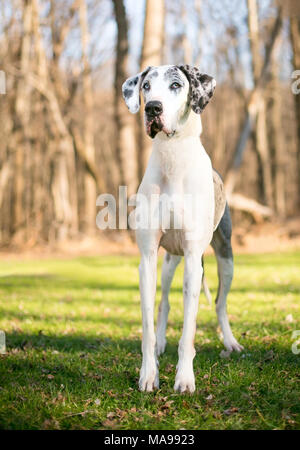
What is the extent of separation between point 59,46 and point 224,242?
58.7ft

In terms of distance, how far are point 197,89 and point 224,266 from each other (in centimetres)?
178

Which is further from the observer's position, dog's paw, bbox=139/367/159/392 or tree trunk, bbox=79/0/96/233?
tree trunk, bbox=79/0/96/233

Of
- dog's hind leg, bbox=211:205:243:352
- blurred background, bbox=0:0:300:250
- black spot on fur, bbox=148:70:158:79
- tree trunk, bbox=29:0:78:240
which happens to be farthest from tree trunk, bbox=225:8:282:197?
black spot on fur, bbox=148:70:158:79

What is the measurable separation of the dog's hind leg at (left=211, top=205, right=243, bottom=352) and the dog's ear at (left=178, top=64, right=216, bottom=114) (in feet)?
4.24

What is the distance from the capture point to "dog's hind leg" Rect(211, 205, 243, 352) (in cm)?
478

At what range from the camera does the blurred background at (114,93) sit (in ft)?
51.8

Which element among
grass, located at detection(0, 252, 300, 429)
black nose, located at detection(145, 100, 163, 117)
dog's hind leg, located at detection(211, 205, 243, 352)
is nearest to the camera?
grass, located at detection(0, 252, 300, 429)

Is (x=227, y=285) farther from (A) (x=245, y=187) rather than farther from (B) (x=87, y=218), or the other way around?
(A) (x=245, y=187)

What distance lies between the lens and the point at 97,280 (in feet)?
34.2

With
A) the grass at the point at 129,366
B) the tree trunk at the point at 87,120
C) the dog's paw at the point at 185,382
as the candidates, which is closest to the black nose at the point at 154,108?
the dog's paw at the point at 185,382

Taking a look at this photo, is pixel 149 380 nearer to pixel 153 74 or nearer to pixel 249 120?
pixel 153 74

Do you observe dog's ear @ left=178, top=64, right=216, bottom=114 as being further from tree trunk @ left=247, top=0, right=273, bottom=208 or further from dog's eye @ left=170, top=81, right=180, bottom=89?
tree trunk @ left=247, top=0, right=273, bottom=208

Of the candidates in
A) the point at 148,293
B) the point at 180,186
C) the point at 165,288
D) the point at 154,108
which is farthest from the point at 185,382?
the point at 154,108

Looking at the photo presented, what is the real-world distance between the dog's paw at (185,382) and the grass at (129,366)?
0.24 ft
